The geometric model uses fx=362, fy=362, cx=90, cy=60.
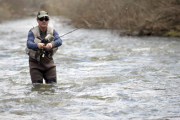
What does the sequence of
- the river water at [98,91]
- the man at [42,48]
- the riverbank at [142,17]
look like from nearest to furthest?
the river water at [98,91] < the man at [42,48] < the riverbank at [142,17]

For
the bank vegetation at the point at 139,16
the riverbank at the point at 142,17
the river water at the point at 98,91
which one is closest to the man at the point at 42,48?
the river water at the point at 98,91

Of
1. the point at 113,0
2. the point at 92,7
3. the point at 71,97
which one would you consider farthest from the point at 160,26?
the point at 71,97

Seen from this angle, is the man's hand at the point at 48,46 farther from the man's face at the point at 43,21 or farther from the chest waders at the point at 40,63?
the man's face at the point at 43,21

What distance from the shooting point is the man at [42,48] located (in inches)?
243

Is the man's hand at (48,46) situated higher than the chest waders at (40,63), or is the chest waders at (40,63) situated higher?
the man's hand at (48,46)

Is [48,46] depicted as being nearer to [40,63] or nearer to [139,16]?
[40,63]

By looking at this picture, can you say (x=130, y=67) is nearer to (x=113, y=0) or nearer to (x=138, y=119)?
(x=138, y=119)

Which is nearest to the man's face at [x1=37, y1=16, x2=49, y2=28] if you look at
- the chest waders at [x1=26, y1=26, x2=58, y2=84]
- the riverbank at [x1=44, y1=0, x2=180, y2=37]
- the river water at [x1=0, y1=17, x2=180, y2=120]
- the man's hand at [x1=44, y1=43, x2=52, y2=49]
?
the chest waders at [x1=26, y1=26, x2=58, y2=84]

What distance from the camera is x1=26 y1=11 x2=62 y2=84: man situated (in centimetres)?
617

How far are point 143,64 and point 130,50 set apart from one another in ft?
13.5

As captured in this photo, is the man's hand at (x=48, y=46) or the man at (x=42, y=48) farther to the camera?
the man at (x=42, y=48)

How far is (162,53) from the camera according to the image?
536 inches

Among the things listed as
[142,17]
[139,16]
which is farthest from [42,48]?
[139,16]

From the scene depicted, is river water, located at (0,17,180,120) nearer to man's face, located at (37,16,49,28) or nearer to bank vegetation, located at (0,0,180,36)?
man's face, located at (37,16,49,28)
